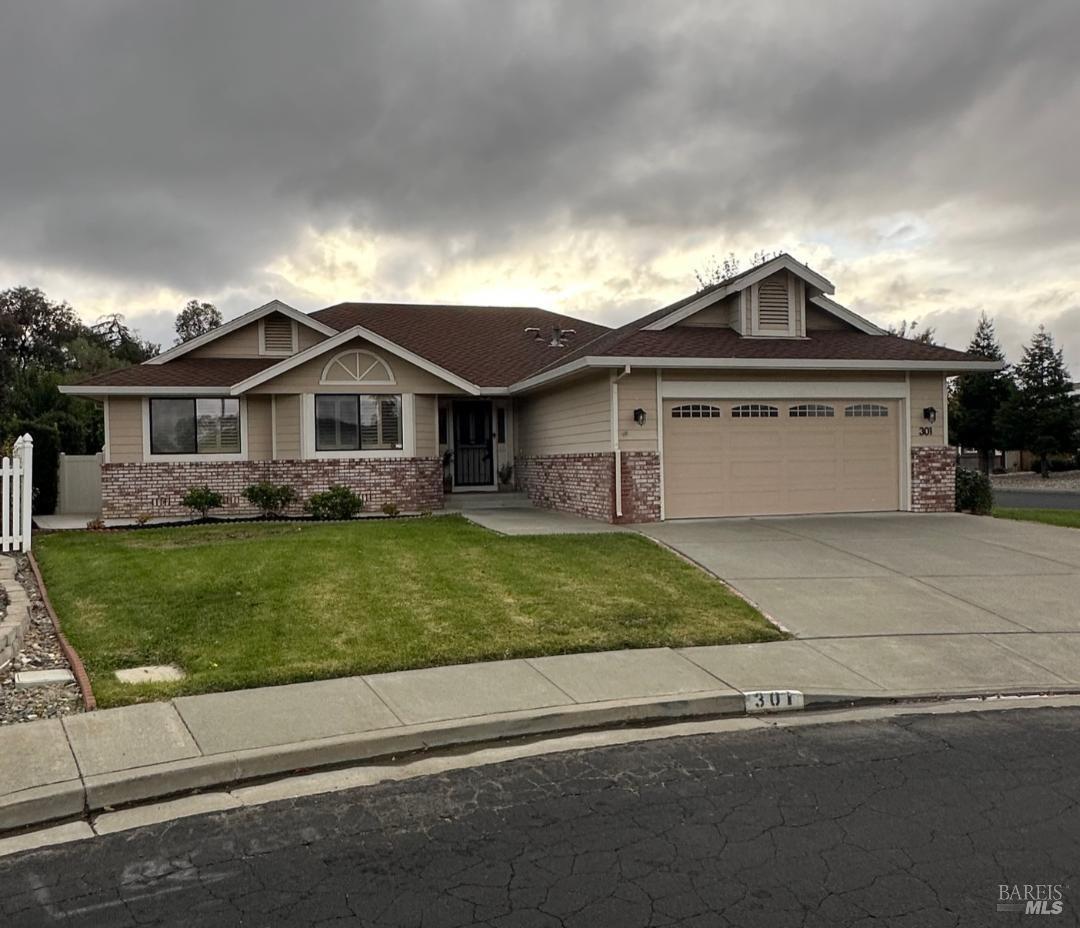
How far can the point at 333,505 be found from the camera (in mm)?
17469

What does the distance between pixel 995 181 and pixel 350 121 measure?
44.3ft

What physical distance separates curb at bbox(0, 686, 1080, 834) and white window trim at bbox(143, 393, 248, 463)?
14.9 meters

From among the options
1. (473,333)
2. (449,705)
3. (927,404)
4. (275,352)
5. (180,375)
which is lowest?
(449,705)

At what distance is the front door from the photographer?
21.8 meters

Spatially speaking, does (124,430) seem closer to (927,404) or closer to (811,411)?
(811,411)

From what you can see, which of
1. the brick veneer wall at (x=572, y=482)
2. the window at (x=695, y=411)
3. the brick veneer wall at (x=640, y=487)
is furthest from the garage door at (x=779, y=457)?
the brick veneer wall at (x=572, y=482)

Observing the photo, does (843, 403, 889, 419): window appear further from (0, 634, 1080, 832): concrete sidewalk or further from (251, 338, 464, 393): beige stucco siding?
(0, 634, 1080, 832): concrete sidewalk

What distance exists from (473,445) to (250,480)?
18.4 feet

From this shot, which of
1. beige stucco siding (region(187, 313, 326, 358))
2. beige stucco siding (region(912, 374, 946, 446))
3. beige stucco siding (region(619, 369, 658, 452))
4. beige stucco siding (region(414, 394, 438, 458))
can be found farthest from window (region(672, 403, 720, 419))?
beige stucco siding (region(187, 313, 326, 358))

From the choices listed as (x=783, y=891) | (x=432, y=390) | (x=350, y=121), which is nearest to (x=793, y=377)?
(x=432, y=390)

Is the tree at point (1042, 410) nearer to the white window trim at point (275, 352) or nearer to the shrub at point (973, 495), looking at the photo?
the shrub at point (973, 495)

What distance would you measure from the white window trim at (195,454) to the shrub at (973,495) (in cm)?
1543

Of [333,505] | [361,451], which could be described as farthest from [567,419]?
[333,505]

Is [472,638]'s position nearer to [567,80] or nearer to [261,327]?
[567,80]
